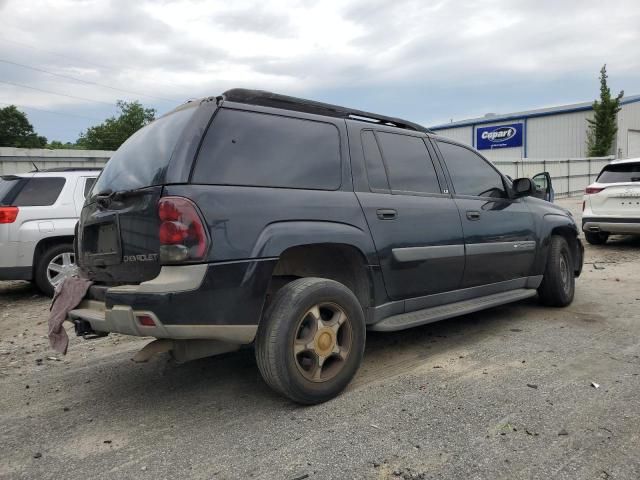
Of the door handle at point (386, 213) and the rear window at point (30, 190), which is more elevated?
the rear window at point (30, 190)

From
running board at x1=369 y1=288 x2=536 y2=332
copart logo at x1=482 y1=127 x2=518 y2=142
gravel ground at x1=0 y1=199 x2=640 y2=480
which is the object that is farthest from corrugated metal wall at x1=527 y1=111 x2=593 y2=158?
gravel ground at x1=0 y1=199 x2=640 y2=480

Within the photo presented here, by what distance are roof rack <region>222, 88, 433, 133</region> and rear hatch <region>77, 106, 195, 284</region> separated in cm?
32

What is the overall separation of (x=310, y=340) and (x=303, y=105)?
5.21 feet

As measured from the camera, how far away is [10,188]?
6547 millimetres

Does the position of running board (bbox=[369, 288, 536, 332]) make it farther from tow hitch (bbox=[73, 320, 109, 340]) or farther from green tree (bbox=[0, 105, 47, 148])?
green tree (bbox=[0, 105, 47, 148])

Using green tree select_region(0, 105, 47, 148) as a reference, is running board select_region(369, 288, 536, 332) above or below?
below

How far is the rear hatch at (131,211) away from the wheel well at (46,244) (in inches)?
137

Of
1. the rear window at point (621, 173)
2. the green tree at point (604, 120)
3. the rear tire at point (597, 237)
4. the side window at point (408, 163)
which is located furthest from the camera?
the green tree at point (604, 120)

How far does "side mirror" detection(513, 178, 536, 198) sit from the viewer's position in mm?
4980

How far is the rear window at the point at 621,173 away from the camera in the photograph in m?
9.41

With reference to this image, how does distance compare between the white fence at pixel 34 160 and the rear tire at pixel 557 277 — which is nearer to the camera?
the rear tire at pixel 557 277

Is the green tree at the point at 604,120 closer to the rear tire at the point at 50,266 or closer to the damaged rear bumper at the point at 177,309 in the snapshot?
the rear tire at the point at 50,266

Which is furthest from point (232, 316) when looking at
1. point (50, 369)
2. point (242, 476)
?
point (50, 369)

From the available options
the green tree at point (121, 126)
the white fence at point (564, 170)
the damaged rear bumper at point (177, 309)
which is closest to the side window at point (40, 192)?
the damaged rear bumper at point (177, 309)
